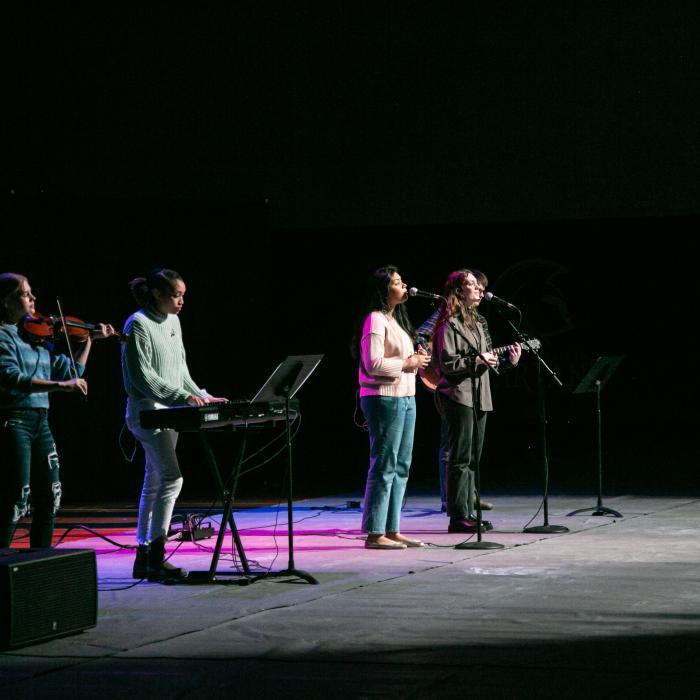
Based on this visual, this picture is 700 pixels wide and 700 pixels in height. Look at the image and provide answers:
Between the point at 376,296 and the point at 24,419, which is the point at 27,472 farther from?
the point at 376,296

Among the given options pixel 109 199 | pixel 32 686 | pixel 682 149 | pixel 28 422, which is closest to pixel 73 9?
pixel 109 199

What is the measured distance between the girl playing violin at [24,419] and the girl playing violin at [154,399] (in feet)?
1.10

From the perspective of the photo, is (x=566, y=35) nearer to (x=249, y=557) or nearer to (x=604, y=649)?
(x=249, y=557)

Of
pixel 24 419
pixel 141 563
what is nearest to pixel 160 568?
pixel 141 563

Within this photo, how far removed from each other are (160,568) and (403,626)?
1.70 m

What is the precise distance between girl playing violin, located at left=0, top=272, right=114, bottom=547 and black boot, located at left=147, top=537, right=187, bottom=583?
54 cm

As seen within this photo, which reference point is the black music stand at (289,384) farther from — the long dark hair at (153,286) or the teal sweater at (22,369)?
the teal sweater at (22,369)

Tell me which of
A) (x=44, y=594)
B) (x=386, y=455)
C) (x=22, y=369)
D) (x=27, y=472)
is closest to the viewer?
(x=44, y=594)

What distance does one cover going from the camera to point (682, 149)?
37.2 ft

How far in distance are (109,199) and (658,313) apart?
535 centimetres

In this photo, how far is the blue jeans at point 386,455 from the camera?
6820 mm

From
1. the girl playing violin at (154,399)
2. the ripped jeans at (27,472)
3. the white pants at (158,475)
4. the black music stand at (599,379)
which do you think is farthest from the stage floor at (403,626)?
the black music stand at (599,379)

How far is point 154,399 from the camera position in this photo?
593cm

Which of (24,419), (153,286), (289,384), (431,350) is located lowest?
(24,419)
